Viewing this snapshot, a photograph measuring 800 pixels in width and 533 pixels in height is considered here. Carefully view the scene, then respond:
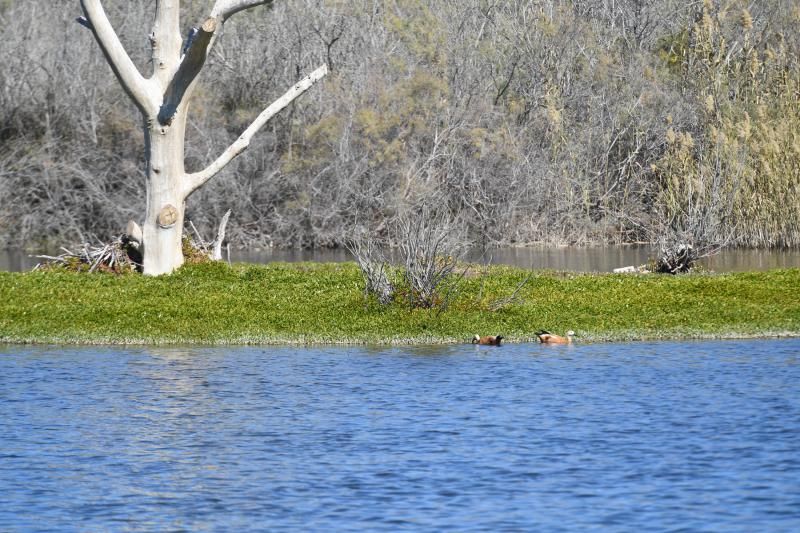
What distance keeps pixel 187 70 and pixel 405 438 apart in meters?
13.0

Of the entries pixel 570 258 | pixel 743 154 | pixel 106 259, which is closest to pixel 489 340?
pixel 106 259

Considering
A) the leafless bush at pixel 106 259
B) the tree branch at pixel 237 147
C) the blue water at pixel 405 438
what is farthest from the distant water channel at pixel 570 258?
the blue water at pixel 405 438

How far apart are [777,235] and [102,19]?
18.3m

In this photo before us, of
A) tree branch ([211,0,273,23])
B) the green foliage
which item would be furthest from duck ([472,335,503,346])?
the green foliage

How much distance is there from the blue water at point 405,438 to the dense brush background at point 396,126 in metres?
20.4

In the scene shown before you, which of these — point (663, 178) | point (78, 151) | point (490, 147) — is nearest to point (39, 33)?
point (78, 151)

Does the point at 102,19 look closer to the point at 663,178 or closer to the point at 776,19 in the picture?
the point at 663,178

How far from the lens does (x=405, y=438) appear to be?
14672mm

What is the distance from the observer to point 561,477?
42.5 ft

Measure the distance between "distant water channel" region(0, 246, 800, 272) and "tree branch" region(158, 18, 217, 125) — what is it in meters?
7.53

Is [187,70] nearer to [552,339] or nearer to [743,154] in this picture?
[552,339]

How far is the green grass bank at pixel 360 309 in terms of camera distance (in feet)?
70.2

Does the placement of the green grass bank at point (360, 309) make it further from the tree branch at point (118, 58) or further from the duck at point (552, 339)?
the tree branch at point (118, 58)

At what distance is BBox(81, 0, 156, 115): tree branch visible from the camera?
26.2 meters
